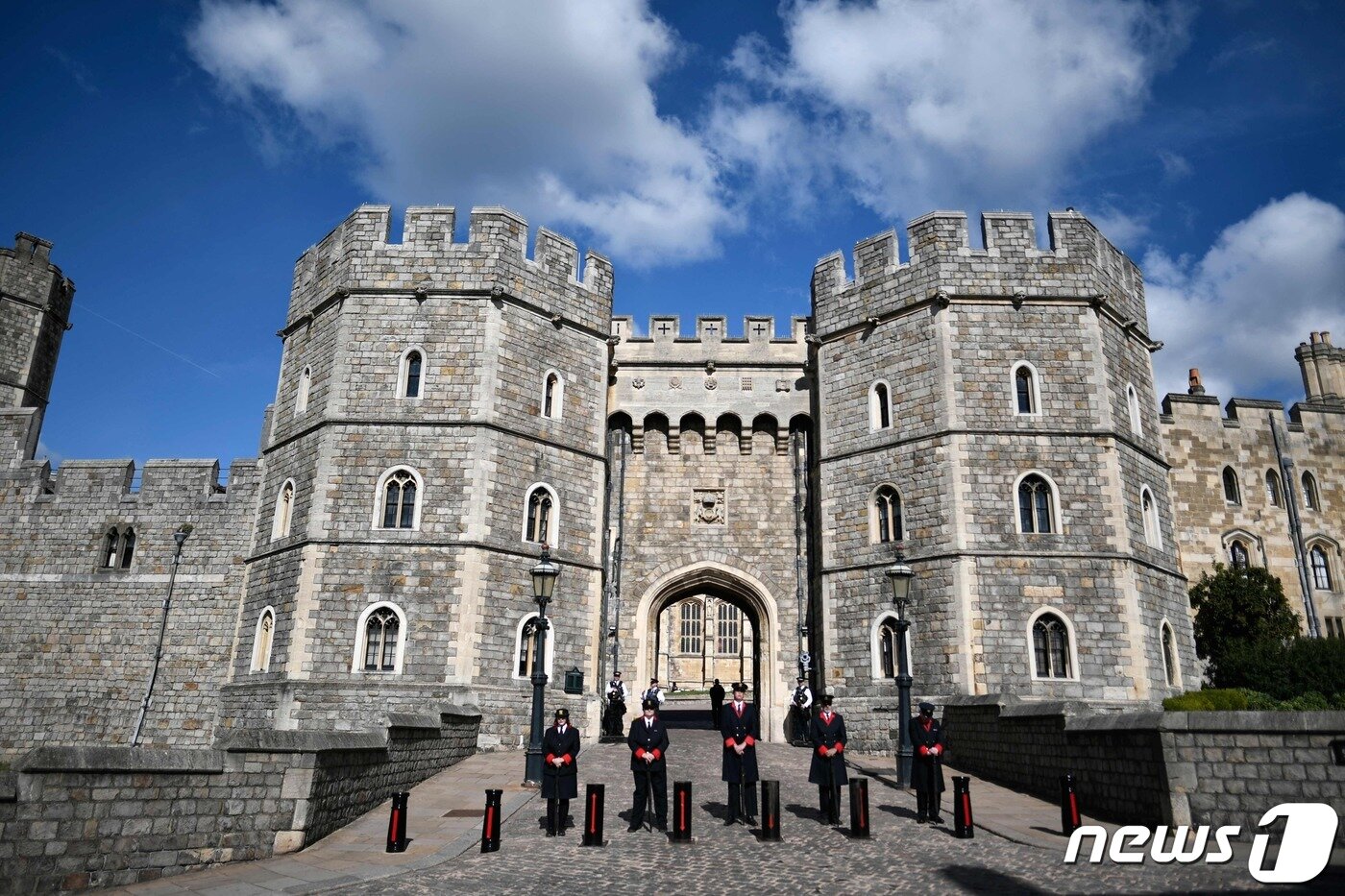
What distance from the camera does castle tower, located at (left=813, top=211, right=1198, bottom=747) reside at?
1731 centimetres

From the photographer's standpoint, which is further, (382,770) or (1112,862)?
(382,770)

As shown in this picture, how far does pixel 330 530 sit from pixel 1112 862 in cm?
1464

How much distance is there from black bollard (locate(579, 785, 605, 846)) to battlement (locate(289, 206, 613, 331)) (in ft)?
40.5

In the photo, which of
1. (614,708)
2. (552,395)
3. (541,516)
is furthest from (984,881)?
(552,395)

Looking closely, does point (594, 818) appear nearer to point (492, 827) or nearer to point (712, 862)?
point (492, 827)

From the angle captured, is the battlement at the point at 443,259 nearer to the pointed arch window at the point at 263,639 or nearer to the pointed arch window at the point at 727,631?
the pointed arch window at the point at 263,639

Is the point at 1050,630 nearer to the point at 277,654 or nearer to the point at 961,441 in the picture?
the point at 961,441

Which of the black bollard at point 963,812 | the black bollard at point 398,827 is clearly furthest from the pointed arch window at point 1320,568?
the black bollard at point 398,827

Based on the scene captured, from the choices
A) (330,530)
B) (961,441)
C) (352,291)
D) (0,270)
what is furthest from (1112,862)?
(0,270)

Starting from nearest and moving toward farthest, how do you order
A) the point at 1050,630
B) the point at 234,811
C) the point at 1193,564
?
1. the point at 234,811
2. the point at 1050,630
3. the point at 1193,564

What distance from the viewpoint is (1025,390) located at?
A: 18.9 metres

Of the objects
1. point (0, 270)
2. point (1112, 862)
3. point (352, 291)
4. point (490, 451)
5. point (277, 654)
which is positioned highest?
point (0, 270)

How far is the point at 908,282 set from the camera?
65.1 feet

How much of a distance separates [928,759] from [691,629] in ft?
191
